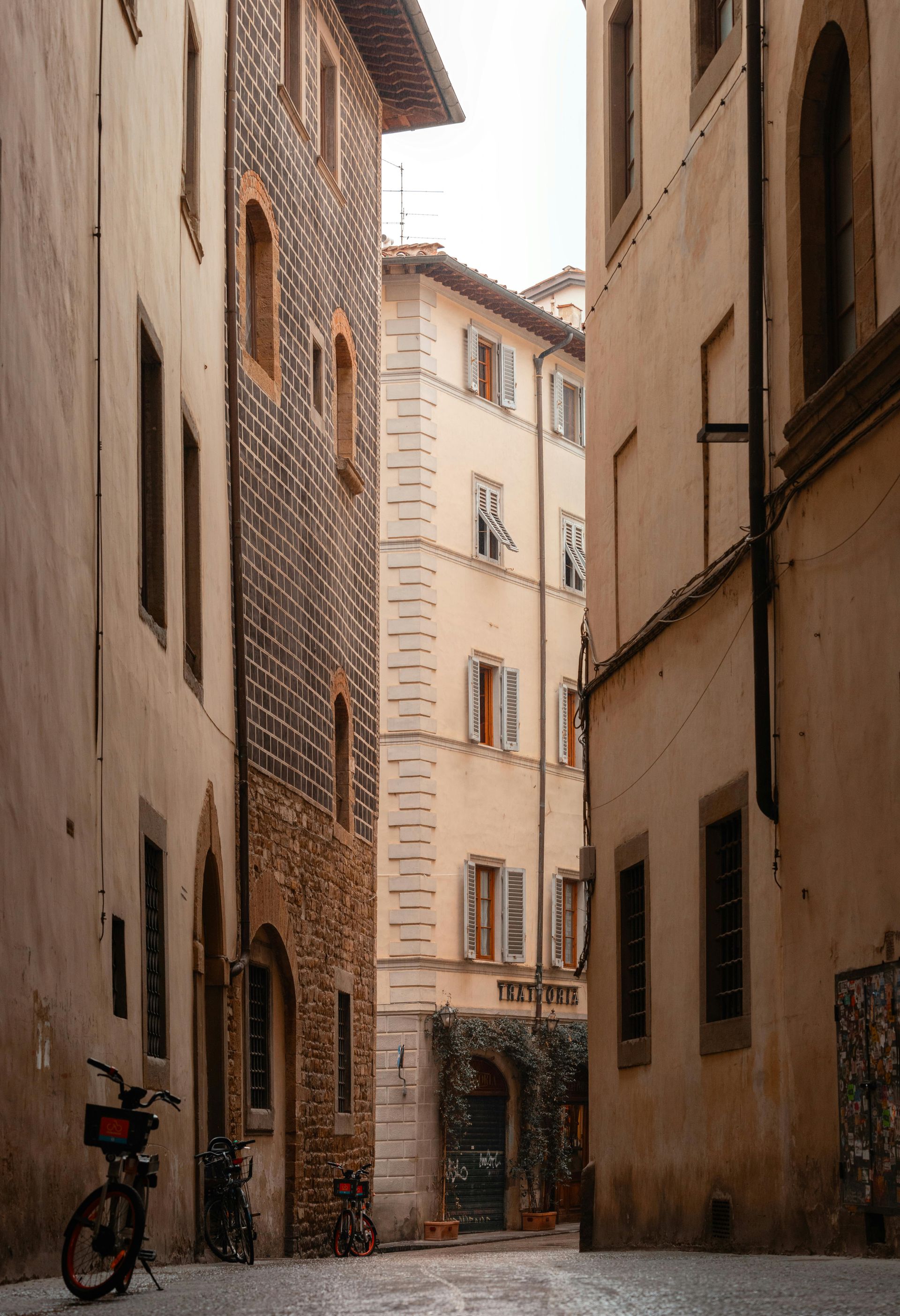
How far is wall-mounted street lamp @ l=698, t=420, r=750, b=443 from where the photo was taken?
12.0 metres

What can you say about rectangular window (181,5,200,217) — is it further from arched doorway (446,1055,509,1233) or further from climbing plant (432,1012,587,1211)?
arched doorway (446,1055,509,1233)

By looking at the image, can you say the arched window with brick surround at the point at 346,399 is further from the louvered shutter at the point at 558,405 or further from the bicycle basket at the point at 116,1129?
the louvered shutter at the point at 558,405

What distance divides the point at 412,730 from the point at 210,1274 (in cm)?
2105

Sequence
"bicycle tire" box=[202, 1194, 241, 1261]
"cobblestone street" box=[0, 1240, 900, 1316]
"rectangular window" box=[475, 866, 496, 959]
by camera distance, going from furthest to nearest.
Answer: "rectangular window" box=[475, 866, 496, 959]
"bicycle tire" box=[202, 1194, 241, 1261]
"cobblestone street" box=[0, 1240, 900, 1316]

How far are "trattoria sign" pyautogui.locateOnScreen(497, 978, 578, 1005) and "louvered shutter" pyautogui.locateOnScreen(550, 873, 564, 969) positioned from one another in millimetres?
424

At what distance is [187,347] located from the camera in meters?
14.7

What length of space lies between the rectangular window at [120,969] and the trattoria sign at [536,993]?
2108 cm

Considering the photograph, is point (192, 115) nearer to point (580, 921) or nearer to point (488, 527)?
point (488, 527)

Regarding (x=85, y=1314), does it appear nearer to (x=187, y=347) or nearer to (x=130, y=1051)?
(x=130, y=1051)

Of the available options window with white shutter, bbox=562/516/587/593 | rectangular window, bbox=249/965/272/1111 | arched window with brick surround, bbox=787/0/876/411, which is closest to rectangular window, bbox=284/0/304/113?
rectangular window, bbox=249/965/272/1111

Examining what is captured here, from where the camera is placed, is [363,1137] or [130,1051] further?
[363,1137]

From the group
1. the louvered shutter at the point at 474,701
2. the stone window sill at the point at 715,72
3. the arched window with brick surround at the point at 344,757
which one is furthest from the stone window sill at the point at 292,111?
the louvered shutter at the point at 474,701

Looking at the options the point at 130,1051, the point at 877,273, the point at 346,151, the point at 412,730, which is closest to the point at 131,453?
the point at 130,1051

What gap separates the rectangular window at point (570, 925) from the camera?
33.9 m
